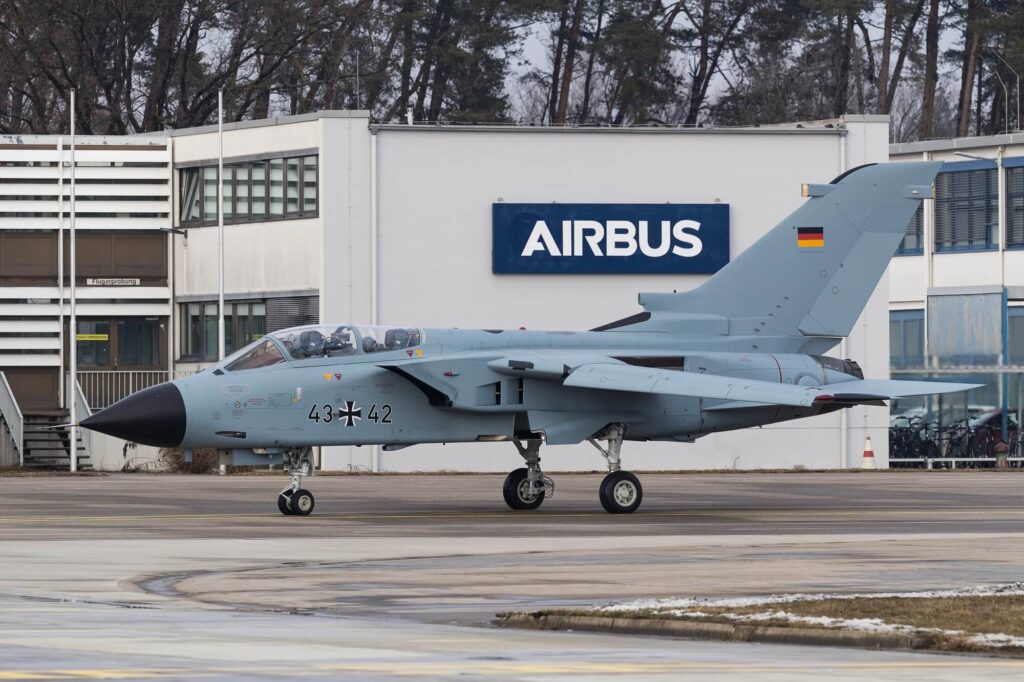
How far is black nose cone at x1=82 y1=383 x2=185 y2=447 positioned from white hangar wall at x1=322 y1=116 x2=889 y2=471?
17107mm

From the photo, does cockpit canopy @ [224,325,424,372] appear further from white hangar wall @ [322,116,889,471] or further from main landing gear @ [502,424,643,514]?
white hangar wall @ [322,116,889,471]

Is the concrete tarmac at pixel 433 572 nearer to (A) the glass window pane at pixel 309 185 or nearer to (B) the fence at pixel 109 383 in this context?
(A) the glass window pane at pixel 309 185

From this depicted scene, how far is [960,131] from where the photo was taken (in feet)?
237

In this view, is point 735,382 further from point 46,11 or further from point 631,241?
point 46,11

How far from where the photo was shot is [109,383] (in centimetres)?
4500

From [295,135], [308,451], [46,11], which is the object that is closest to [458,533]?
[308,451]

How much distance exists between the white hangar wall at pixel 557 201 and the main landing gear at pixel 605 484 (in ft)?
48.1

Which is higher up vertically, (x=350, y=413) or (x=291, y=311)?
(x=291, y=311)

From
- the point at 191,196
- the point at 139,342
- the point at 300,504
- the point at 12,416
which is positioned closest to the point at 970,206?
the point at 191,196

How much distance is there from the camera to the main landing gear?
2458cm

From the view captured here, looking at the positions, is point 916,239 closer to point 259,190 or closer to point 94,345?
point 259,190

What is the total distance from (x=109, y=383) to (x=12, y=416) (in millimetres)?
3142

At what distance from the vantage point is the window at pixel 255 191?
137 feet

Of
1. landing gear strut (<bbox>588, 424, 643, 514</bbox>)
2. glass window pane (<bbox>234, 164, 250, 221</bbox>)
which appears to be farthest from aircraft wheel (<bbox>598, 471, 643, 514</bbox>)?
glass window pane (<bbox>234, 164, 250, 221</bbox>)
